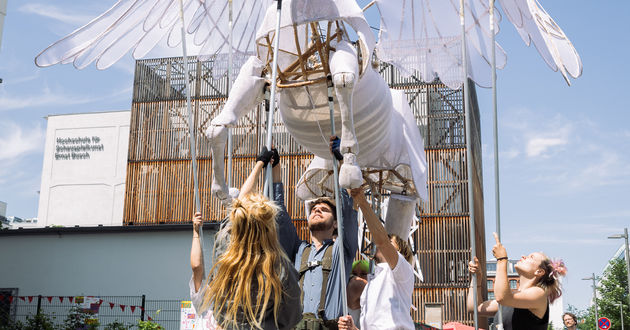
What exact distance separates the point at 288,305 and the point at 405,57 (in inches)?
144

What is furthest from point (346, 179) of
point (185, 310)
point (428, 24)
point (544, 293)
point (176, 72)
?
point (176, 72)

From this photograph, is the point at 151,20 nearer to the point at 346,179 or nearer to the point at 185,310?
the point at 346,179

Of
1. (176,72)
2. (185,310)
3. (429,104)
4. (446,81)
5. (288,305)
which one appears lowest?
(185,310)

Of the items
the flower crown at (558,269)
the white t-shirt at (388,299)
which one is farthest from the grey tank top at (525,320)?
the white t-shirt at (388,299)

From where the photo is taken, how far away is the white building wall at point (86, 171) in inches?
1353

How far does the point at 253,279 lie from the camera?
8.00 ft

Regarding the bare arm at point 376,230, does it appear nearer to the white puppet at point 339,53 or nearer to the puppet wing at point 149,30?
the white puppet at point 339,53

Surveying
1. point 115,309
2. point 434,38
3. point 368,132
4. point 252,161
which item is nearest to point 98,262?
point 115,309

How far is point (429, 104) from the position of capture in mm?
23047

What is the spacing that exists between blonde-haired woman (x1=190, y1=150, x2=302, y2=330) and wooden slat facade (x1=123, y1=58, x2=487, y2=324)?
1821 centimetres

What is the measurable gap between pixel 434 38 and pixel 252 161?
1879cm

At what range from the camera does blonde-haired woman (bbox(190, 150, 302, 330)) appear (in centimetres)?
238

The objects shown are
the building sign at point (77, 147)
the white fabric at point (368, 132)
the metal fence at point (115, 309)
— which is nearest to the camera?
the white fabric at point (368, 132)

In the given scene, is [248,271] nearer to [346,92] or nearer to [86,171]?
[346,92]
